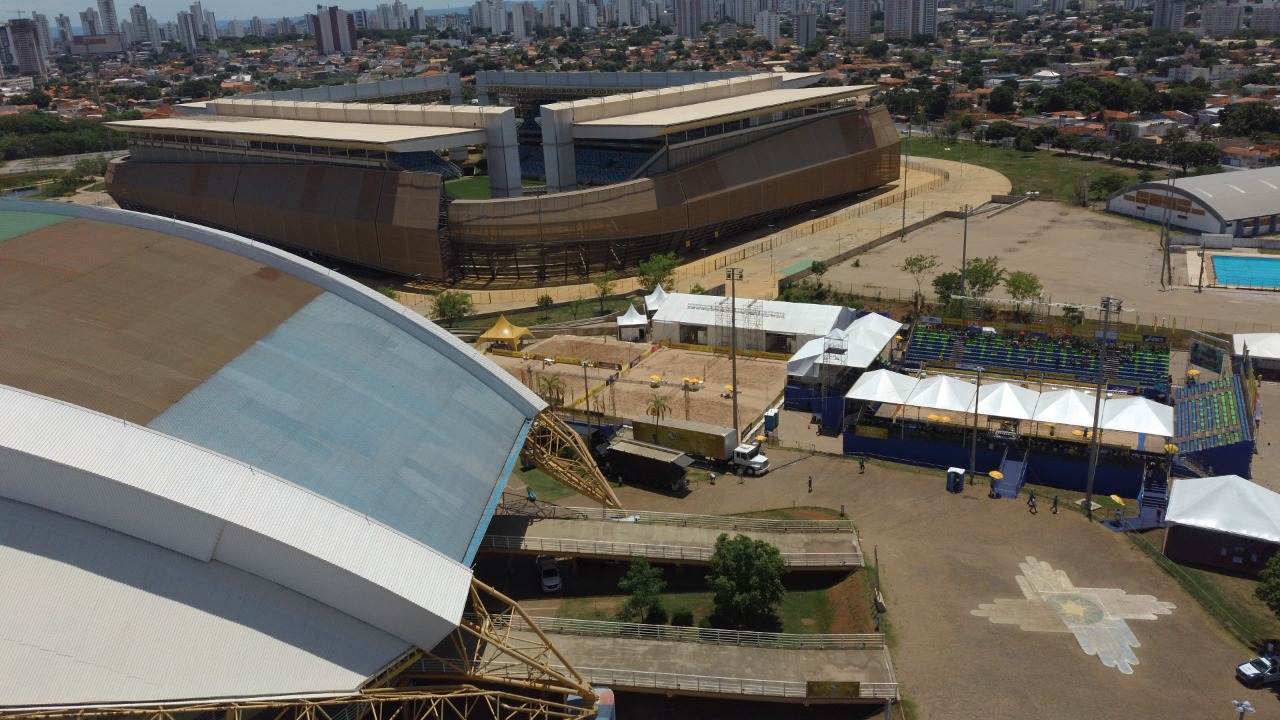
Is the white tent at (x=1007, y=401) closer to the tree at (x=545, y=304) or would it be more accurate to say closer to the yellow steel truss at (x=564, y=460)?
the yellow steel truss at (x=564, y=460)

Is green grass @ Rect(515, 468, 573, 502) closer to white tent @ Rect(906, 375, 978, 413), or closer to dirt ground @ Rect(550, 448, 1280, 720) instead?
dirt ground @ Rect(550, 448, 1280, 720)

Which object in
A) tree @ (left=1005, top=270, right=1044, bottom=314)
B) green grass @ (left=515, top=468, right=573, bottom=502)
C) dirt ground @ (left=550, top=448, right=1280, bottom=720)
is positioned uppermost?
tree @ (left=1005, top=270, right=1044, bottom=314)

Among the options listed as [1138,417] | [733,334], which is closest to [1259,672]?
[1138,417]

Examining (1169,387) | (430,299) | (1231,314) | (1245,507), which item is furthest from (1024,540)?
(430,299)

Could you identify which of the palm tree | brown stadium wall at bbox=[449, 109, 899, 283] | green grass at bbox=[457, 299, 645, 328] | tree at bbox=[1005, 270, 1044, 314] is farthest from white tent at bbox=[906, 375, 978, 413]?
brown stadium wall at bbox=[449, 109, 899, 283]

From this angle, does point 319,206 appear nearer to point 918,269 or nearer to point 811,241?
point 811,241

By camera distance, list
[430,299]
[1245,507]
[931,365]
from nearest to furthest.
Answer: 1. [1245,507]
2. [931,365]
3. [430,299]

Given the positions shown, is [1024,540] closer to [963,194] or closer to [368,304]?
[368,304]
